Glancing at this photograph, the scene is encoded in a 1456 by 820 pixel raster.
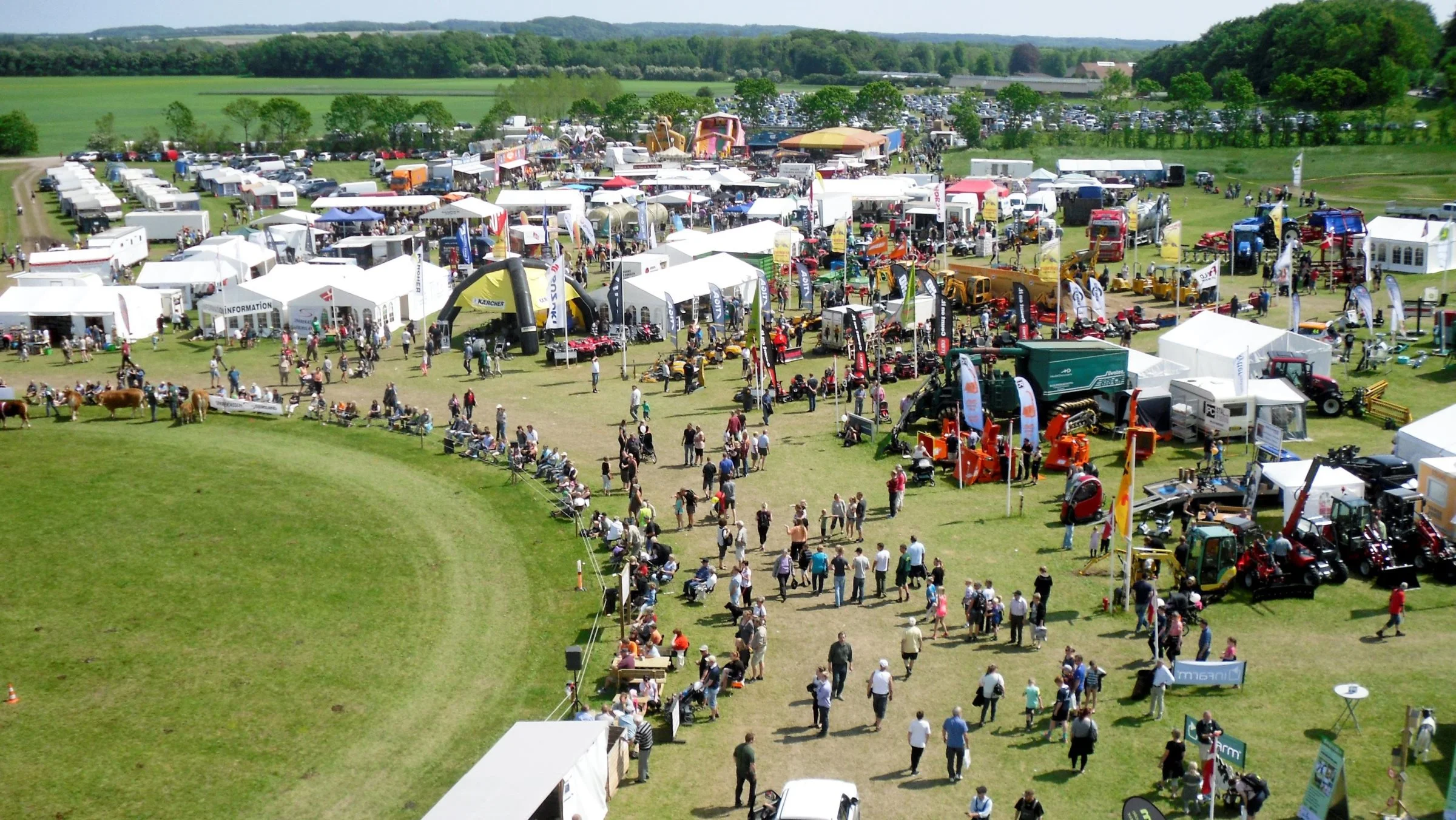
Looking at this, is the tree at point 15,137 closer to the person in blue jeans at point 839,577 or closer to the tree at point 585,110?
the tree at point 585,110

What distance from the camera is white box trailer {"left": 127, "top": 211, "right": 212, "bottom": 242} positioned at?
5650 cm

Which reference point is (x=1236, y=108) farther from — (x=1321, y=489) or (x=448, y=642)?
(x=448, y=642)

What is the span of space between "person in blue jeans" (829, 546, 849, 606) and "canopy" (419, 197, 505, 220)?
131 feet

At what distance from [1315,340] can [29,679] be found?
1001 inches

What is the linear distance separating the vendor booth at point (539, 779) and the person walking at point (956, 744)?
12.1ft

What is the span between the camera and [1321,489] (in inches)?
739

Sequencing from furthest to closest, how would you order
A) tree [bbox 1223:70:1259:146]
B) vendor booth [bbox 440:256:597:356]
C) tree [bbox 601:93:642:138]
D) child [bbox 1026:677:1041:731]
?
tree [bbox 601:93:642:138] → tree [bbox 1223:70:1259:146] → vendor booth [bbox 440:256:597:356] → child [bbox 1026:677:1041:731]

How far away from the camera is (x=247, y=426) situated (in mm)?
28438

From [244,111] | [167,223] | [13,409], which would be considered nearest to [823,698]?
[13,409]

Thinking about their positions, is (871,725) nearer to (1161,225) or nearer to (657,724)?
(657,724)

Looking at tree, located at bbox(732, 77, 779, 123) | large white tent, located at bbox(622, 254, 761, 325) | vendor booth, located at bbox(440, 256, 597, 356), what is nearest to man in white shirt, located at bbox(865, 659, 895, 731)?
vendor booth, located at bbox(440, 256, 597, 356)

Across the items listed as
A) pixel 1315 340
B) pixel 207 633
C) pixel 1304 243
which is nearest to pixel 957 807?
pixel 207 633

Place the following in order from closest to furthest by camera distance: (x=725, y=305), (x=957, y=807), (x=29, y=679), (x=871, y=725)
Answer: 1. (x=957, y=807)
2. (x=871, y=725)
3. (x=29, y=679)
4. (x=725, y=305)

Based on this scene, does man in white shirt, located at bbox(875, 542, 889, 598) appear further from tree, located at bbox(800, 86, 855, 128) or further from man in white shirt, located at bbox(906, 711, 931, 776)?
tree, located at bbox(800, 86, 855, 128)
